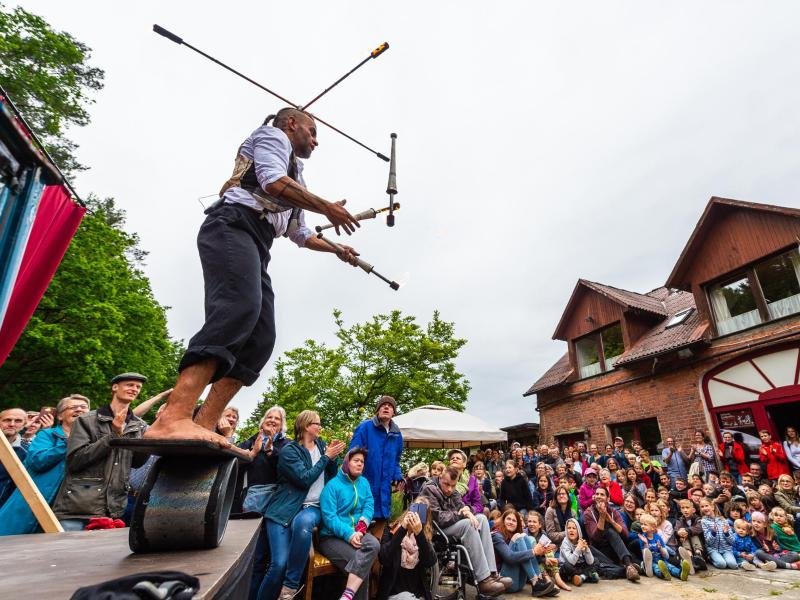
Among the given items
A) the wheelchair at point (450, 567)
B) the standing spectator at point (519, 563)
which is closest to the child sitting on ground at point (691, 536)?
the standing spectator at point (519, 563)

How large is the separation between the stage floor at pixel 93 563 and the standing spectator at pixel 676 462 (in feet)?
39.1

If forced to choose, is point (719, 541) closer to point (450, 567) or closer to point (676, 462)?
point (676, 462)

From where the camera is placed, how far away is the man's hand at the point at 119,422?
342 cm

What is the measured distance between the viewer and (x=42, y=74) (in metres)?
13.4

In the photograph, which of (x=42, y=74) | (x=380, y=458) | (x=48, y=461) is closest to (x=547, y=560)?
(x=380, y=458)

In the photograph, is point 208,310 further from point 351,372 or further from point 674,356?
point 351,372

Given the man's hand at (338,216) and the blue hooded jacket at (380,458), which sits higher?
the man's hand at (338,216)

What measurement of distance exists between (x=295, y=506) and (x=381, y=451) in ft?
4.88

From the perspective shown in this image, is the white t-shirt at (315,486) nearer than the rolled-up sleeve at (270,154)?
No

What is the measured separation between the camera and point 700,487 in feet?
30.1

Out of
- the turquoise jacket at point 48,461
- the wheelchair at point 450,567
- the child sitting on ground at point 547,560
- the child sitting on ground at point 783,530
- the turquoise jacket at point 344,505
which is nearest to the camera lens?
the turquoise jacket at point 48,461

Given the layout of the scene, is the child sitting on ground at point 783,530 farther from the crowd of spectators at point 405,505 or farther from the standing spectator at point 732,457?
the standing spectator at point 732,457

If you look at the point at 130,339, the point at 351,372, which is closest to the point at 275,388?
the point at 351,372

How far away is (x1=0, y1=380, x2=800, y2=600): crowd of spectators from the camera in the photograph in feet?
11.2
